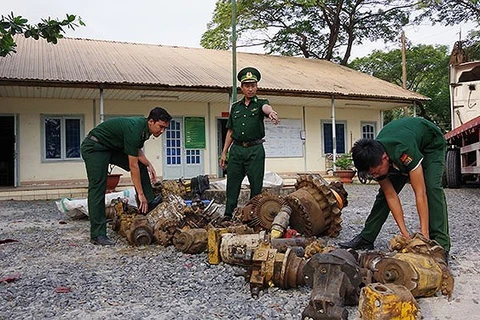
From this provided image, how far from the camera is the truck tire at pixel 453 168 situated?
932 cm

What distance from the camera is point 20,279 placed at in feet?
9.39

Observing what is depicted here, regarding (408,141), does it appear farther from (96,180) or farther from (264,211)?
(96,180)

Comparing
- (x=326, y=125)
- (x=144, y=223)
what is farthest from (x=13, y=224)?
(x=326, y=125)

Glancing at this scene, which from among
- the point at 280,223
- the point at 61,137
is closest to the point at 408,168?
the point at 280,223

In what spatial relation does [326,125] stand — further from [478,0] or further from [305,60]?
[478,0]

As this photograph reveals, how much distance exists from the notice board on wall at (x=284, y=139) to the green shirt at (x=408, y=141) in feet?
35.7

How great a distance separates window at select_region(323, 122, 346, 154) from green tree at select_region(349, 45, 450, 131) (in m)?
10.1

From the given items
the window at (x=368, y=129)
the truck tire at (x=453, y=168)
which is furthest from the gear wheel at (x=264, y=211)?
the window at (x=368, y=129)

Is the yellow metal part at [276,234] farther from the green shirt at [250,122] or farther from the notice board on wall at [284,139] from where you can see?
the notice board on wall at [284,139]

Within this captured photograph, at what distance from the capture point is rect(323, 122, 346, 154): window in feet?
48.9

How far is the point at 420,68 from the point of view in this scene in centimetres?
2605

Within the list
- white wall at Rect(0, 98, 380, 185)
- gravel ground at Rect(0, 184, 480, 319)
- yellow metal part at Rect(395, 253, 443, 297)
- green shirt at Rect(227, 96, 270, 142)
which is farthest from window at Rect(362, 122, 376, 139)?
yellow metal part at Rect(395, 253, 443, 297)

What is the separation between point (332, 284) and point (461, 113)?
8491mm

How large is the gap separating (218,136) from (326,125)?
13.5 feet
